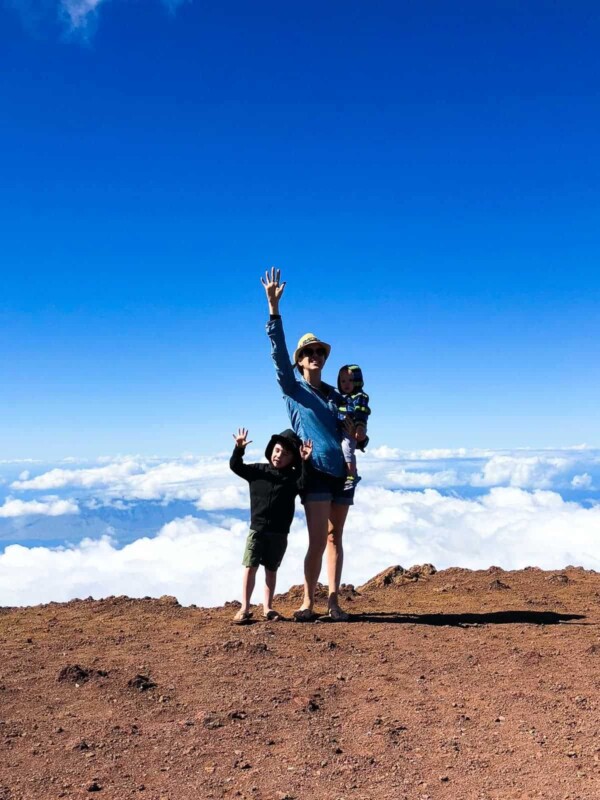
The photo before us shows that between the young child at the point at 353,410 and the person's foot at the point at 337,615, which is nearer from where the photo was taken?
the young child at the point at 353,410

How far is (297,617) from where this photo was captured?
7.32 meters

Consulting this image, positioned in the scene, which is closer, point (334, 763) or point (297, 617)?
point (334, 763)

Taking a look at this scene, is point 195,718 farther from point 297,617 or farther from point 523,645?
point 523,645

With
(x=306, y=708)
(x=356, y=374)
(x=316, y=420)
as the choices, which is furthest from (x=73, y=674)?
(x=356, y=374)

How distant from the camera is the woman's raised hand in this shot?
663 centimetres

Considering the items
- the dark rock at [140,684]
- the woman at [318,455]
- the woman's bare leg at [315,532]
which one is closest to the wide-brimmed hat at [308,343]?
the woman at [318,455]

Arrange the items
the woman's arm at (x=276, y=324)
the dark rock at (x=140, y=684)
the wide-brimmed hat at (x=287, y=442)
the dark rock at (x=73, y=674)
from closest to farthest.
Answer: the dark rock at (x=140, y=684)
the dark rock at (x=73, y=674)
the woman's arm at (x=276, y=324)
the wide-brimmed hat at (x=287, y=442)

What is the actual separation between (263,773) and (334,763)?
444mm

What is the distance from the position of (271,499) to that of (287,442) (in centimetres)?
68

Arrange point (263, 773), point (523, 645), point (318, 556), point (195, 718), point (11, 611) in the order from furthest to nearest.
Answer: point (11, 611) < point (318, 556) < point (523, 645) < point (195, 718) < point (263, 773)

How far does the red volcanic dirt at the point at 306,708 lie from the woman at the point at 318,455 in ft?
2.20

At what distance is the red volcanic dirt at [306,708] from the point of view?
11.9 ft

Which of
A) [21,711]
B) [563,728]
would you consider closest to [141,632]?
[21,711]

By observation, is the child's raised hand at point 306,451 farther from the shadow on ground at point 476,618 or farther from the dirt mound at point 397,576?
the dirt mound at point 397,576
